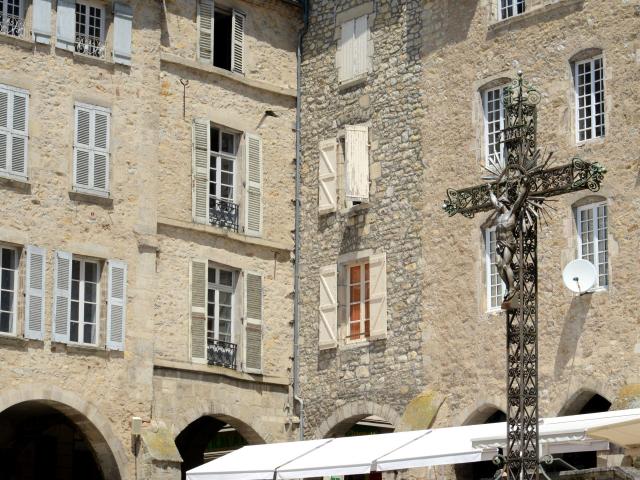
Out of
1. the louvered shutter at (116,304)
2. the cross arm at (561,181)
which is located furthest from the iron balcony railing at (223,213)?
the cross arm at (561,181)

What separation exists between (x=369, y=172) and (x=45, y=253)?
198 inches

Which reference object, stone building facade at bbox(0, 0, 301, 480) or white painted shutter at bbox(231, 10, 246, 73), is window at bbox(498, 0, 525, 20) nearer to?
stone building facade at bbox(0, 0, 301, 480)

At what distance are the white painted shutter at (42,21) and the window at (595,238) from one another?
7.80 meters

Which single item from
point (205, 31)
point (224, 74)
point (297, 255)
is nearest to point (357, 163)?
point (297, 255)

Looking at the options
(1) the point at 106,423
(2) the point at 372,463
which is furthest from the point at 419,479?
Result: (1) the point at 106,423

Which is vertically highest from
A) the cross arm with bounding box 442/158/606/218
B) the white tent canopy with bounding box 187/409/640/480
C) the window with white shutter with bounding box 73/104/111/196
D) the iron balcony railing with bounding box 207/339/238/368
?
the window with white shutter with bounding box 73/104/111/196

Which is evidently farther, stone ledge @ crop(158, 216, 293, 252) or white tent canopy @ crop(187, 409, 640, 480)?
stone ledge @ crop(158, 216, 293, 252)

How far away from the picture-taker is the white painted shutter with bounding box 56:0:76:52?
23328 mm

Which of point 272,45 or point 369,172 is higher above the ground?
point 272,45

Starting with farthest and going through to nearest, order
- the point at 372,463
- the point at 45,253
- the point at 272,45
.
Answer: the point at 272,45 < the point at 45,253 < the point at 372,463

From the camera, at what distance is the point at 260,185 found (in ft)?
82.6

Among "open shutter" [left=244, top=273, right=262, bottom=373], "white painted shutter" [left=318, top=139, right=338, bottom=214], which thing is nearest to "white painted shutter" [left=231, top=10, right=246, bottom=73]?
"white painted shutter" [left=318, top=139, right=338, bottom=214]

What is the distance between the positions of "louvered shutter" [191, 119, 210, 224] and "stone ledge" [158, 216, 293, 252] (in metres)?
0.13

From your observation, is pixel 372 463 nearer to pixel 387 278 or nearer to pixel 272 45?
pixel 387 278
